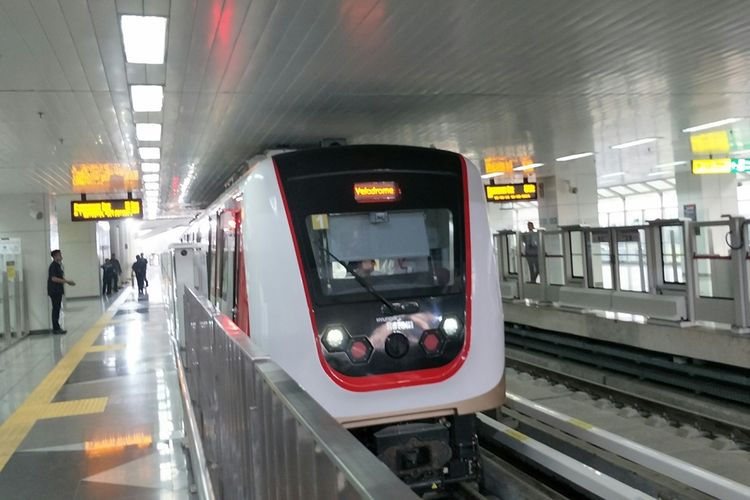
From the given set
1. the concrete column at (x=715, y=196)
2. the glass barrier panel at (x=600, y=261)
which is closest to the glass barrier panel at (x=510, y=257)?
the glass barrier panel at (x=600, y=261)

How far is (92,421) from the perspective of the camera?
24.5ft

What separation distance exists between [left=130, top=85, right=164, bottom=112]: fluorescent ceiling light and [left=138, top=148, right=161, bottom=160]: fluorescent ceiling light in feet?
10.8

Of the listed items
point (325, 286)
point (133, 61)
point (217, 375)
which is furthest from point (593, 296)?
point (217, 375)

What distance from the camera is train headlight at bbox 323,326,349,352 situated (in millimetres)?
5125

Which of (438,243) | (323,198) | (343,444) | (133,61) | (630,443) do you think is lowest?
(630,443)

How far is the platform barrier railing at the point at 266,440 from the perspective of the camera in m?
1.38

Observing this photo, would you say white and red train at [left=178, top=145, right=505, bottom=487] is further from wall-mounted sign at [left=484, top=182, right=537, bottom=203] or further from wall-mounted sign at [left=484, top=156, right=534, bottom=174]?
wall-mounted sign at [left=484, top=182, right=537, bottom=203]

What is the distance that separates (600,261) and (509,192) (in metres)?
5.99

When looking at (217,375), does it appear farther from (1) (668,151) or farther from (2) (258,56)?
(1) (668,151)

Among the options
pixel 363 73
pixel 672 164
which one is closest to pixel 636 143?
pixel 672 164

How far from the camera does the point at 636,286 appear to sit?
36.7 feet

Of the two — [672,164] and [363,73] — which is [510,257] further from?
[363,73]

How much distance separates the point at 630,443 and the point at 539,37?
12.6 ft

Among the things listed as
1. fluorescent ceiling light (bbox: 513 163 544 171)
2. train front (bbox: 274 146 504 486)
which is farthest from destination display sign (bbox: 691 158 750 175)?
train front (bbox: 274 146 504 486)
